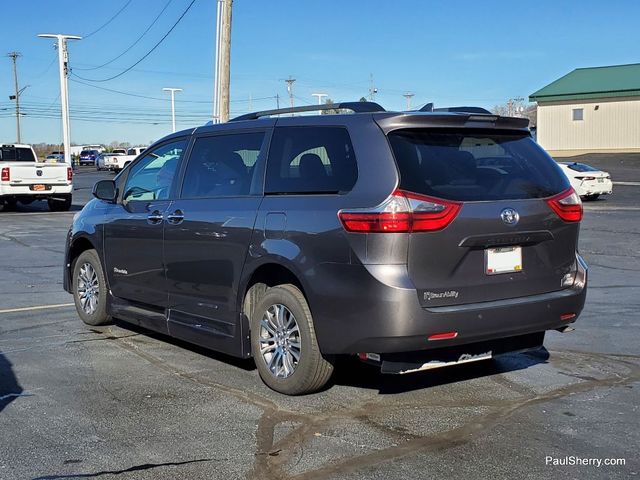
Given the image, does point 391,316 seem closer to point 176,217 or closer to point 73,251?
point 176,217

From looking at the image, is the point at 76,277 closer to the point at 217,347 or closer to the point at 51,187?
the point at 217,347

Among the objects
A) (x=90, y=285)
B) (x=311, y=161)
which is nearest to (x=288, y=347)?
(x=311, y=161)

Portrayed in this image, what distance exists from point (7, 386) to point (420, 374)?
3.10 metres

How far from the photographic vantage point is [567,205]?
558 centimetres

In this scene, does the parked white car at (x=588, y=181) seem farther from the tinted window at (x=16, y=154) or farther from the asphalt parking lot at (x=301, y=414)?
the asphalt parking lot at (x=301, y=414)

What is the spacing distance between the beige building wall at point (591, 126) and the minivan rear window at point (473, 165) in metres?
49.7

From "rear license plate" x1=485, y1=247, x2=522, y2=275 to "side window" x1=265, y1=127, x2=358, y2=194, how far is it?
101 cm

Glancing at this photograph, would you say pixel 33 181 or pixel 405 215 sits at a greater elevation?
pixel 33 181

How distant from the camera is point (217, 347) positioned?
6.16 metres

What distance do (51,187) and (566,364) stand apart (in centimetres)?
2089

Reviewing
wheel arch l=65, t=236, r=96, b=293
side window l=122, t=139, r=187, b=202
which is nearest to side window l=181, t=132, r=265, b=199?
side window l=122, t=139, r=187, b=202

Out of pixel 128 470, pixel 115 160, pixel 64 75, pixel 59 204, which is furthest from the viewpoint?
pixel 115 160

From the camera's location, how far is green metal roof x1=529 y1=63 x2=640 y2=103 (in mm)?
51781

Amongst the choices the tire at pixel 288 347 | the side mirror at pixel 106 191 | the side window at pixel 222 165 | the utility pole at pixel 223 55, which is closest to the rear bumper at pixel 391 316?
the tire at pixel 288 347
